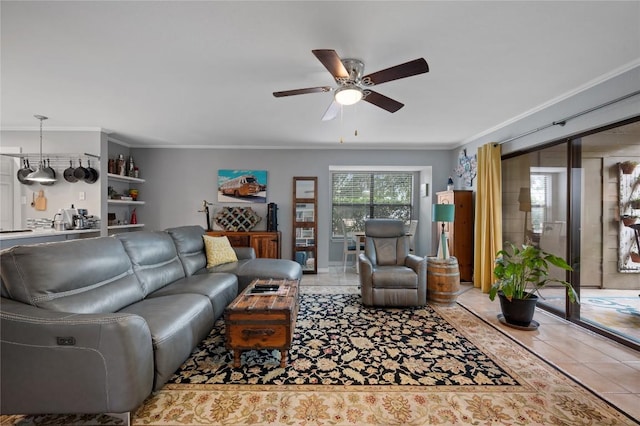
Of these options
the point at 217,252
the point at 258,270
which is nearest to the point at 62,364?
the point at 258,270

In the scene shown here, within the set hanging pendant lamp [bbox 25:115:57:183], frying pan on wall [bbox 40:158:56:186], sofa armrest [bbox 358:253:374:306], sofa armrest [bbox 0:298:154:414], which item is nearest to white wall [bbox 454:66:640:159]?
sofa armrest [bbox 358:253:374:306]

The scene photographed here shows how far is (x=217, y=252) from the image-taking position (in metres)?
3.63

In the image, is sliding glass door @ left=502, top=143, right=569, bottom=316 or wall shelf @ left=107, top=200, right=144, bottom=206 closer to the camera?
sliding glass door @ left=502, top=143, right=569, bottom=316

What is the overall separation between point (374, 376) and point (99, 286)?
206 centimetres

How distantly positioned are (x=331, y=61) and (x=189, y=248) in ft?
8.72

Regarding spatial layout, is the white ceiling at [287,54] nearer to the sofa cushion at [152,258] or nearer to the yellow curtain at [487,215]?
the yellow curtain at [487,215]

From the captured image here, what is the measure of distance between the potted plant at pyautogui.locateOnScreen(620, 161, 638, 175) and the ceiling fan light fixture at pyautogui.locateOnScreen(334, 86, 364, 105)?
2555 mm

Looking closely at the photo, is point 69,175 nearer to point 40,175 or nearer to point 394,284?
point 40,175

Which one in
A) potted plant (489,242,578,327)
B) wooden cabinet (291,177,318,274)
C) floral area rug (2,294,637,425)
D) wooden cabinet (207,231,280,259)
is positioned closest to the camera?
floral area rug (2,294,637,425)

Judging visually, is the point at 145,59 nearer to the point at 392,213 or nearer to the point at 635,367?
the point at 635,367

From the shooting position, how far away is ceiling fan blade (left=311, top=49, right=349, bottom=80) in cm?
173

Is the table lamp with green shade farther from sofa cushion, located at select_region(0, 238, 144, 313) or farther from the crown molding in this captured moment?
sofa cushion, located at select_region(0, 238, 144, 313)

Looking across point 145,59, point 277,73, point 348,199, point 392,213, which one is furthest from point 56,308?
point 392,213

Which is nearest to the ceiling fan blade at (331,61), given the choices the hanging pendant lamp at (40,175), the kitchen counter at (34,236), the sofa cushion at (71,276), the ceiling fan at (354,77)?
the ceiling fan at (354,77)
